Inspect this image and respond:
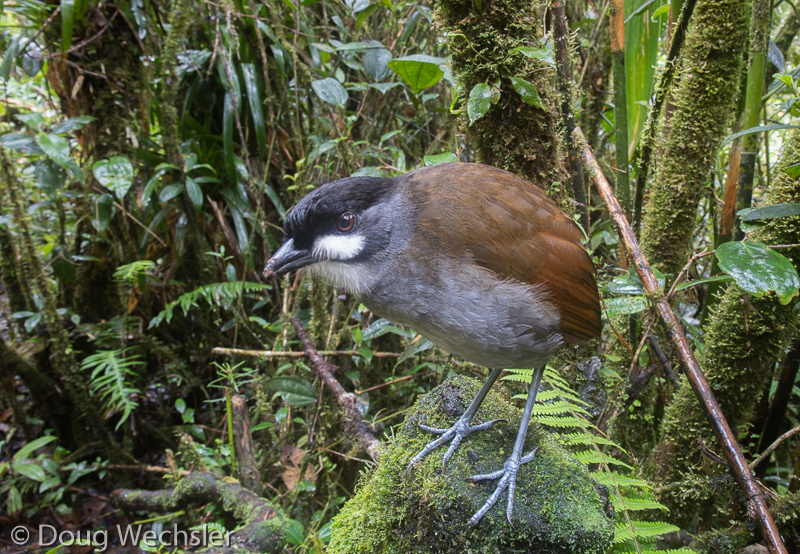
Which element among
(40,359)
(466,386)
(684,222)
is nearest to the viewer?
(466,386)

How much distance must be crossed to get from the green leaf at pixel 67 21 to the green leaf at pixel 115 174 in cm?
93

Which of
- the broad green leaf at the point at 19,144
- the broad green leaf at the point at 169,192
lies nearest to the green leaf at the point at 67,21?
the broad green leaf at the point at 19,144

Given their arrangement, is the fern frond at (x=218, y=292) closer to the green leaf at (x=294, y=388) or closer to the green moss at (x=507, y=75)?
the green leaf at (x=294, y=388)

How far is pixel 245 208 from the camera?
403cm

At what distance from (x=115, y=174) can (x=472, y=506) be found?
332cm

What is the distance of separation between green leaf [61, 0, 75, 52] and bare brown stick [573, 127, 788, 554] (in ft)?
11.9

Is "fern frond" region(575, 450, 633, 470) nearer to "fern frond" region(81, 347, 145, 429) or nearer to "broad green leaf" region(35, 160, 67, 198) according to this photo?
"fern frond" region(81, 347, 145, 429)

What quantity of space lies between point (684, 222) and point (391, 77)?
2.21m

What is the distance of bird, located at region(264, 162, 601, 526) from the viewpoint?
1.54 meters

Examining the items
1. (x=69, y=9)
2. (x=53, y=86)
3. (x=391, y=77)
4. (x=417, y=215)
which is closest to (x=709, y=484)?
(x=417, y=215)

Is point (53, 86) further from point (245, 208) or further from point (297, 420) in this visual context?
point (297, 420)

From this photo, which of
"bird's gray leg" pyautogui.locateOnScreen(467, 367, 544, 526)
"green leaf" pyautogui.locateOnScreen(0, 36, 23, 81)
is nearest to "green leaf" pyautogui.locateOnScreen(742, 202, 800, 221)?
"bird's gray leg" pyautogui.locateOnScreen(467, 367, 544, 526)

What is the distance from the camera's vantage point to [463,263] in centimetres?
155

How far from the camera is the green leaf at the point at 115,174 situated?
11.1 feet
